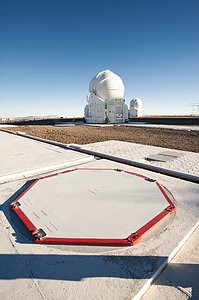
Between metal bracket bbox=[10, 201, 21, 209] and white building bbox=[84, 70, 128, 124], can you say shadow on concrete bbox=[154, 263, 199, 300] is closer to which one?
metal bracket bbox=[10, 201, 21, 209]

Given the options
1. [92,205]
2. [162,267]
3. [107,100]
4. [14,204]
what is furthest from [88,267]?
[107,100]

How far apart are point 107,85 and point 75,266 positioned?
29005 mm

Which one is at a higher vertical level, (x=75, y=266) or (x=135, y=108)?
(x=135, y=108)

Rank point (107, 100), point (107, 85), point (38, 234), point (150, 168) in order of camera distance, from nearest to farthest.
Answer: point (38, 234), point (150, 168), point (107, 85), point (107, 100)

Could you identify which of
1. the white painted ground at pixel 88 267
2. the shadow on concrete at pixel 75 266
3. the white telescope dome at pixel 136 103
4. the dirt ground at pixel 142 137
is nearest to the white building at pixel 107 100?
the dirt ground at pixel 142 137

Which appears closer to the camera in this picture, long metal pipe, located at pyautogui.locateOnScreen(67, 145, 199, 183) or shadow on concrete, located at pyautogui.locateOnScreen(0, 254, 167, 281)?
shadow on concrete, located at pyautogui.locateOnScreen(0, 254, 167, 281)

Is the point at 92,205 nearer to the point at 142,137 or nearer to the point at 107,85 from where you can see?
the point at 142,137

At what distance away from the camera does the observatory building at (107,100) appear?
28.4m

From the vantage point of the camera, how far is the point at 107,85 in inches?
1120

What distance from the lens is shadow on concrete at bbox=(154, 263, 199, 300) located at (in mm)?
1697

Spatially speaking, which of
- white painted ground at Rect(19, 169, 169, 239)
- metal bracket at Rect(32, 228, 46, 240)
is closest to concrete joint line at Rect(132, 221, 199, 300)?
white painted ground at Rect(19, 169, 169, 239)

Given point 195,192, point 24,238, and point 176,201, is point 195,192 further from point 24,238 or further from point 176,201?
point 24,238

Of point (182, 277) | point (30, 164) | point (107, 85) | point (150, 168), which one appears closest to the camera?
point (182, 277)

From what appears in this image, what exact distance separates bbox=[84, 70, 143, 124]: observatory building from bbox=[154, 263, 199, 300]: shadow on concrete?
27484 millimetres
